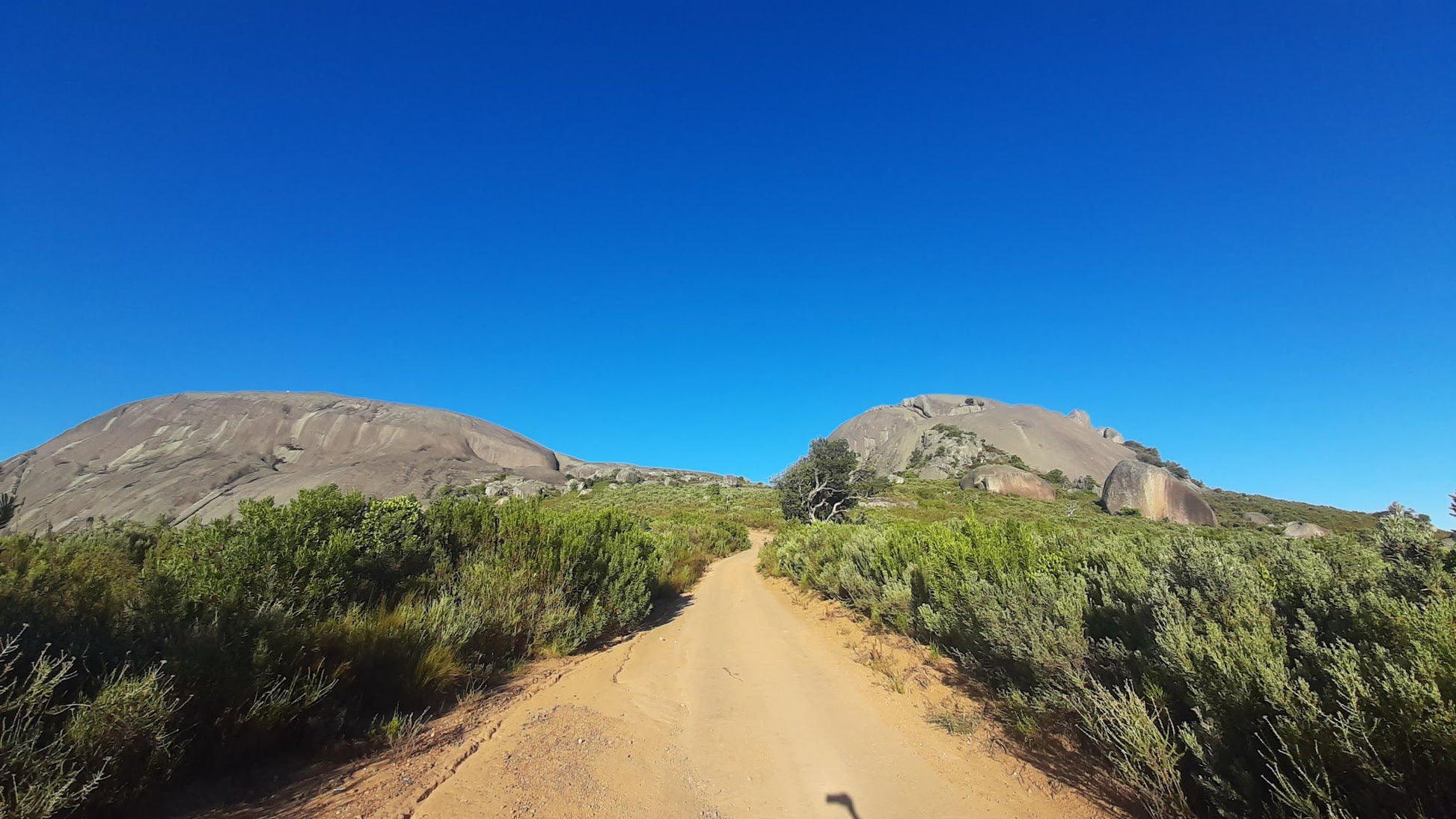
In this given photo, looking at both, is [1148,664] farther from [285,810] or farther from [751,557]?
[751,557]

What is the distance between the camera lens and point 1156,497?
160ft

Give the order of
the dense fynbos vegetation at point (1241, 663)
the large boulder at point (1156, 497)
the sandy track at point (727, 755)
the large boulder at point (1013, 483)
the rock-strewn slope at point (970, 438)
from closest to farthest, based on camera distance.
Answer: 1. the dense fynbos vegetation at point (1241, 663)
2. the sandy track at point (727, 755)
3. the large boulder at point (1156, 497)
4. the large boulder at point (1013, 483)
5. the rock-strewn slope at point (970, 438)

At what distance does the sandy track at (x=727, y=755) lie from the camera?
3912mm

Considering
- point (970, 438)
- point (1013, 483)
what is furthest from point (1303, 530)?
point (970, 438)

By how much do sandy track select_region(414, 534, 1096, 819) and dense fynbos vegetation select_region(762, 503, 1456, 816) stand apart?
2.75 feet

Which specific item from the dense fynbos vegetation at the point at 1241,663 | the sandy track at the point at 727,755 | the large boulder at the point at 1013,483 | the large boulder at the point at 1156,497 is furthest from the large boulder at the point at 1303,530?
the sandy track at the point at 727,755

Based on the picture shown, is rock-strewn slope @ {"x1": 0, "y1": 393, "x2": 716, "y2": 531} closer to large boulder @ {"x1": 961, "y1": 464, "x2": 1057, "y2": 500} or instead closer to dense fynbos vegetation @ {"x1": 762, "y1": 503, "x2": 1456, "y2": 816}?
large boulder @ {"x1": 961, "y1": 464, "x2": 1057, "y2": 500}

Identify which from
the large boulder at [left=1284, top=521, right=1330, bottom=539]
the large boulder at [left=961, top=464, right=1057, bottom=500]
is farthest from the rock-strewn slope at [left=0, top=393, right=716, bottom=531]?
the large boulder at [left=1284, top=521, right=1330, bottom=539]

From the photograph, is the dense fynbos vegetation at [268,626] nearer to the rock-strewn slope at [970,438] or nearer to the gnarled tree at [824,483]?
the gnarled tree at [824,483]

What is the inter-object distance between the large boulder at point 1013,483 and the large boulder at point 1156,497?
6.73m

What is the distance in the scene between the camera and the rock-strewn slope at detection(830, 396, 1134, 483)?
266 feet

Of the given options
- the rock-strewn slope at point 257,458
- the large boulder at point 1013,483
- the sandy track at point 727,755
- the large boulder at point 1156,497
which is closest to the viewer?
the sandy track at point 727,755

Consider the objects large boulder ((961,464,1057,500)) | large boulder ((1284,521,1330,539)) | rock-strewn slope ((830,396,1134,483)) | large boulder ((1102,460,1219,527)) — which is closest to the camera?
large boulder ((1284,521,1330,539))

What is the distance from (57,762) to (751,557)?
843 inches
